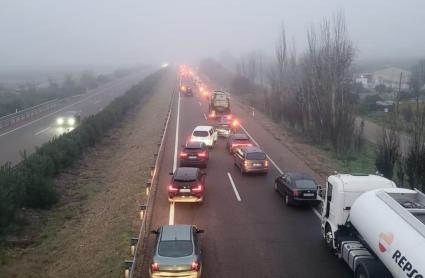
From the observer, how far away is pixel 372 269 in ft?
40.0

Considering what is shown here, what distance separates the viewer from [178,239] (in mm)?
13914

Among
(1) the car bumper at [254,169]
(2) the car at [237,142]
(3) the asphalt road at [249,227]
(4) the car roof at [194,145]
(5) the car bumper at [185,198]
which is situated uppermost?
(4) the car roof at [194,145]

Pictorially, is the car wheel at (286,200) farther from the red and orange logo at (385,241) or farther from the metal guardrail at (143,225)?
the red and orange logo at (385,241)

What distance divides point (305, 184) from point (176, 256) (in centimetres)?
912

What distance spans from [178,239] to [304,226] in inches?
255

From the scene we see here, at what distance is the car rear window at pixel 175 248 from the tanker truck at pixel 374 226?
460 cm

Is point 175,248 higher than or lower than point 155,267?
higher

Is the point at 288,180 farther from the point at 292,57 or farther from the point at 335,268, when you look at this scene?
the point at 292,57

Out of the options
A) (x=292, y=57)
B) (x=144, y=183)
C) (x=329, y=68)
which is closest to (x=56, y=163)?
(x=144, y=183)

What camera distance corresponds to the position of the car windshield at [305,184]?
20.6 m

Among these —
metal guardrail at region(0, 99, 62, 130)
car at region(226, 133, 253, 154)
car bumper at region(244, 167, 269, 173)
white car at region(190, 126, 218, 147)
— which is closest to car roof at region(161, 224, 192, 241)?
car bumper at region(244, 167, 269, 173)

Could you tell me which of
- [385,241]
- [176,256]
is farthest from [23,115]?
[385,241]

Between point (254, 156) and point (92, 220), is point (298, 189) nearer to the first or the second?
point (254, 156)

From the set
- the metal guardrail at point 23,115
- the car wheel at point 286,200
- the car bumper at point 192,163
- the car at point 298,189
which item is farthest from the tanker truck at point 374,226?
the metal guardrail at point 23,115
